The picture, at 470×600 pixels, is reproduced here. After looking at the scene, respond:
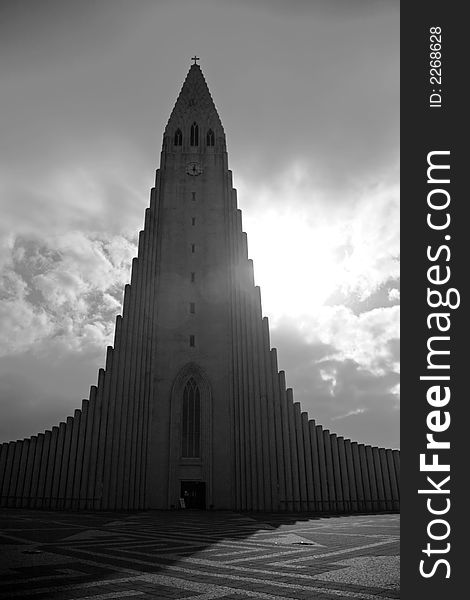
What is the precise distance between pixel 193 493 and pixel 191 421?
5.56 metres

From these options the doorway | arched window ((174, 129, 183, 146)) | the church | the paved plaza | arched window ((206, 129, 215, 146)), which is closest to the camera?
the paved plaza

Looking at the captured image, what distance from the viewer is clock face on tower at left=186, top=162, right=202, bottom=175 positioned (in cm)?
5068

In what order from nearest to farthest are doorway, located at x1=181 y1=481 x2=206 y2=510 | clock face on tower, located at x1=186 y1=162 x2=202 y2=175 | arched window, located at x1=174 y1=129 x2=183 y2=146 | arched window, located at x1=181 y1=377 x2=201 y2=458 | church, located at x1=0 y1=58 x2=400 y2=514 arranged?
church, located at x1=0 y1=58 x2=400 y2=514 → doorway, located at x1=181 y1=481 x2=206 y2=510 → arched window, located at x1=181 y1=377 x2=201 y2=458 → clock face on tower, located at x1=186 y1=162 x2=202 y2=175 → arched window, located at x1=174 y1=129 x2=183 y2=146

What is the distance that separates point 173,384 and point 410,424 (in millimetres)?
35283

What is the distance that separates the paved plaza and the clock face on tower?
130 ft

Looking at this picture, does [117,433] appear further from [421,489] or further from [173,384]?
[421,489]

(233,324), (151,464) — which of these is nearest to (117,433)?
(151,464)

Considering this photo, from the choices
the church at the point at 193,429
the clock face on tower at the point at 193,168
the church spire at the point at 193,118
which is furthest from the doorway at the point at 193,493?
the church spire at the point at 193,118

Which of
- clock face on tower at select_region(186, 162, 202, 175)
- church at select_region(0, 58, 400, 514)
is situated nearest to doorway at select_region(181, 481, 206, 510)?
church at select_region(0, 58, 400, 514)

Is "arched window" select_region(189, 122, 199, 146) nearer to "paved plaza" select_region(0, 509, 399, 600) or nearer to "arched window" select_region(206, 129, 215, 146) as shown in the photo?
"arched window" select_region(206, 129, 215, 146)

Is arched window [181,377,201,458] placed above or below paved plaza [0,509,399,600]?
above

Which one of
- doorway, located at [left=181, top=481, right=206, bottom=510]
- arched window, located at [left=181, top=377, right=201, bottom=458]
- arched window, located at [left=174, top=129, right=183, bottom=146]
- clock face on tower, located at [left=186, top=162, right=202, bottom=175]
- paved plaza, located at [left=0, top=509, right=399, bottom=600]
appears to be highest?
arched window, located at [left=174, top=129, right=183, bottom=146]

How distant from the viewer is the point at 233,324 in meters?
43.7

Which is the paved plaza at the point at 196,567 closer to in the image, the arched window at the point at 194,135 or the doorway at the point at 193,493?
the doorway at the point at 193,493
